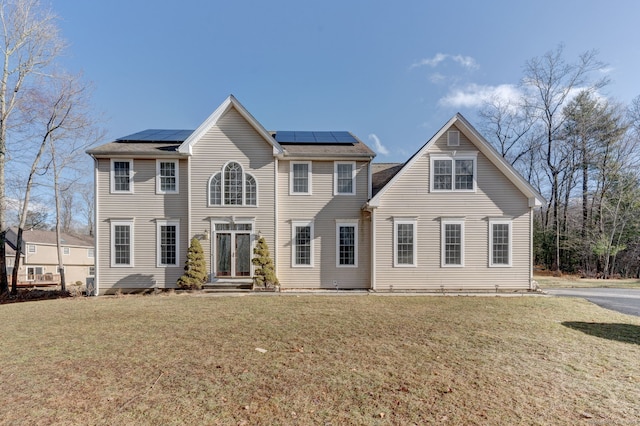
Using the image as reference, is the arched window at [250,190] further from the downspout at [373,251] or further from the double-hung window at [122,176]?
the downspout at [373,251]

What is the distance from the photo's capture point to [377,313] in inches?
343

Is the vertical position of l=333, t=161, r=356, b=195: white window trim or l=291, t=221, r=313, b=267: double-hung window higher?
l=333, t=161, r=356, b=195: white window trim

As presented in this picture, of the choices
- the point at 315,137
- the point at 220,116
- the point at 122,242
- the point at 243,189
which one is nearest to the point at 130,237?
the point at 122,242

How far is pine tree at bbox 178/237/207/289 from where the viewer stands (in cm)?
1214

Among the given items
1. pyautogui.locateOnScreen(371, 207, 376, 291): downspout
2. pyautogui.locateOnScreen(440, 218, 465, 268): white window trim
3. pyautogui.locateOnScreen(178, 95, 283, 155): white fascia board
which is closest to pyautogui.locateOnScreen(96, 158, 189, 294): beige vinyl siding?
pyautogui.locateOnScreen(178, 95, 283, 155): white fascia board

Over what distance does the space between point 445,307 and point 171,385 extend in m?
8.40

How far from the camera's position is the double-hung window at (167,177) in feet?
43.3

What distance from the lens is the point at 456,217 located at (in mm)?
13141

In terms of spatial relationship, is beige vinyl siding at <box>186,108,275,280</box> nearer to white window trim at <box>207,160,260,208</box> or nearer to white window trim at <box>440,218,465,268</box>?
white window trim at <box>207,160,260,208</box>

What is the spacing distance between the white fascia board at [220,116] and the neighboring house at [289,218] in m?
0.05

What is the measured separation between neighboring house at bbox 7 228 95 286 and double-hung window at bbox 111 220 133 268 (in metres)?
22.0

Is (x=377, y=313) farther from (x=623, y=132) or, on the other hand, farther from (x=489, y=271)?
(x=623, y=132)

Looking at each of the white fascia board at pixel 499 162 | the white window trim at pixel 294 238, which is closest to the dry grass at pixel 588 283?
the white fascia board at pixel 499 162

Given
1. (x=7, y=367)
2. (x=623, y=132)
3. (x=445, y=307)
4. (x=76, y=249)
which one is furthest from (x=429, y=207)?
(x=76, y=249)
